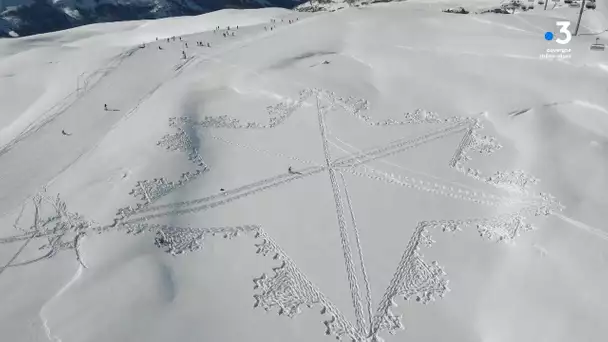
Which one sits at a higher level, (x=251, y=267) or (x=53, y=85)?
(x=53, y=85)

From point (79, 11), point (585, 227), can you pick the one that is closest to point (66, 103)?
point (79, 11)

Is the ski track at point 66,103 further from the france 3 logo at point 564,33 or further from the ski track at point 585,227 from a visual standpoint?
the france 3 logo at point 564,33

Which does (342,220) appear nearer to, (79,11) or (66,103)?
(66,103)

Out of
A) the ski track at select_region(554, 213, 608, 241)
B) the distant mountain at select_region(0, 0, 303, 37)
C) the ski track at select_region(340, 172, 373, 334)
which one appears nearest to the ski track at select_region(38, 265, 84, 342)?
the ski track at select_region(340, 172, 373, 334)

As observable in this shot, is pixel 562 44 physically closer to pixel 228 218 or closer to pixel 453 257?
pixel 453 257

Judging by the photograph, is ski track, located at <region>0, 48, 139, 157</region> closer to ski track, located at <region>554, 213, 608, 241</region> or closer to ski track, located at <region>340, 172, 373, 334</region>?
ski track, located at <region>340, 172, 373, 334</region>

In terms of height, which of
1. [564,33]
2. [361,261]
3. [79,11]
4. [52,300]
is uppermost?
[79,11]

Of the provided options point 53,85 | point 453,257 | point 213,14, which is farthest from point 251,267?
point 213,14

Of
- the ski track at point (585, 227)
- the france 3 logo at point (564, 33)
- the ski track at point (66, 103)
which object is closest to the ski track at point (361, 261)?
the ski track at point (585, 227)
